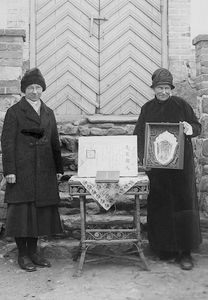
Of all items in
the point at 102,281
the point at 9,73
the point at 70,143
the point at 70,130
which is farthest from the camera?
the point at 70,130

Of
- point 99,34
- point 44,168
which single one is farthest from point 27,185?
point 99,34

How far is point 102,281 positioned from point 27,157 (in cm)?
131

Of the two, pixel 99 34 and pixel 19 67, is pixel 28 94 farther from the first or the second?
pixel 99 34

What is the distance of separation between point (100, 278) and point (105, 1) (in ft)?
14.8

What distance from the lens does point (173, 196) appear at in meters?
4.54

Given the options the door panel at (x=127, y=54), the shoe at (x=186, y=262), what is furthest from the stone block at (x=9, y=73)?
the shoe at (x=186, y=262)

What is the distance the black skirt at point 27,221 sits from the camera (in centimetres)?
432

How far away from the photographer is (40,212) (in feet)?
14.5

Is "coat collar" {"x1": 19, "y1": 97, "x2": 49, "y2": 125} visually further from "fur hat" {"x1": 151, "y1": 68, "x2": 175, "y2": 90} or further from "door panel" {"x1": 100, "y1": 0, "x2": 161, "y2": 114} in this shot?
"door panel" {"x1": 100, "y1": 0, "x2": 161, "y2": 114}

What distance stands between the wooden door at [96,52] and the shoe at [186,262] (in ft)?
10.2

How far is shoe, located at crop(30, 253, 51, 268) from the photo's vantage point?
14.6ft

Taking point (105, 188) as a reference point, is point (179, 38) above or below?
above

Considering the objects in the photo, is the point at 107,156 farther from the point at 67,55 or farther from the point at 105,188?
the point at 67,55

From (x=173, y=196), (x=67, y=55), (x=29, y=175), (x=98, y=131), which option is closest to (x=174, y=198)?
(x=173, y=196)
